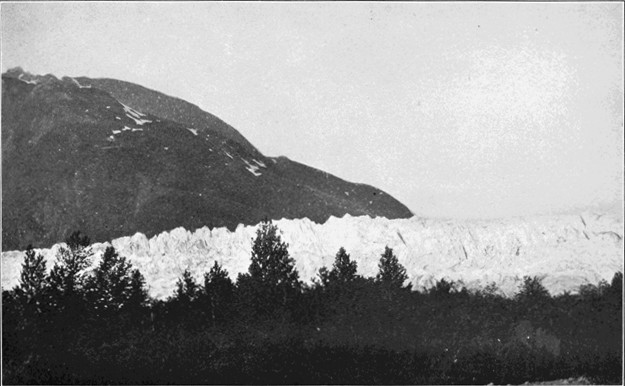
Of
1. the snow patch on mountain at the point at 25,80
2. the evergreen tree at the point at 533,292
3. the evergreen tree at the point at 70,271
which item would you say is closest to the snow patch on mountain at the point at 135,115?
the snow patch on mountain at the point at 25,80

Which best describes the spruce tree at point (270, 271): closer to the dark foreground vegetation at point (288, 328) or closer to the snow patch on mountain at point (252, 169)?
the dark foreground vegetation at point (288, 328)

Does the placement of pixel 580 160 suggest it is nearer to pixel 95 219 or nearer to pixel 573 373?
pixel 573 373

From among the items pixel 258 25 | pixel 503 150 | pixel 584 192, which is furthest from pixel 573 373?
pixel 258 25

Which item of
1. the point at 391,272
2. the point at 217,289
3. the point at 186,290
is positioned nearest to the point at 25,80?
the point at 186,290

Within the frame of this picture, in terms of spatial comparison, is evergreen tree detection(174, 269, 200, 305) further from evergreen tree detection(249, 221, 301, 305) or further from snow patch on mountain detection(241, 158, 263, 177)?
snow patch on mountain detection(241, 158, 263, 177)

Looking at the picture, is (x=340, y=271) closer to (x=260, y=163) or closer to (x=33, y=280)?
(x=260, y=163)

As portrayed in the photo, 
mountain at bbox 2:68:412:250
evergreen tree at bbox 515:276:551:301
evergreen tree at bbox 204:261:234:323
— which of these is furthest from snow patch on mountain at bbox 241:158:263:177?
evergreen tree at bbox 515:276:551:301
